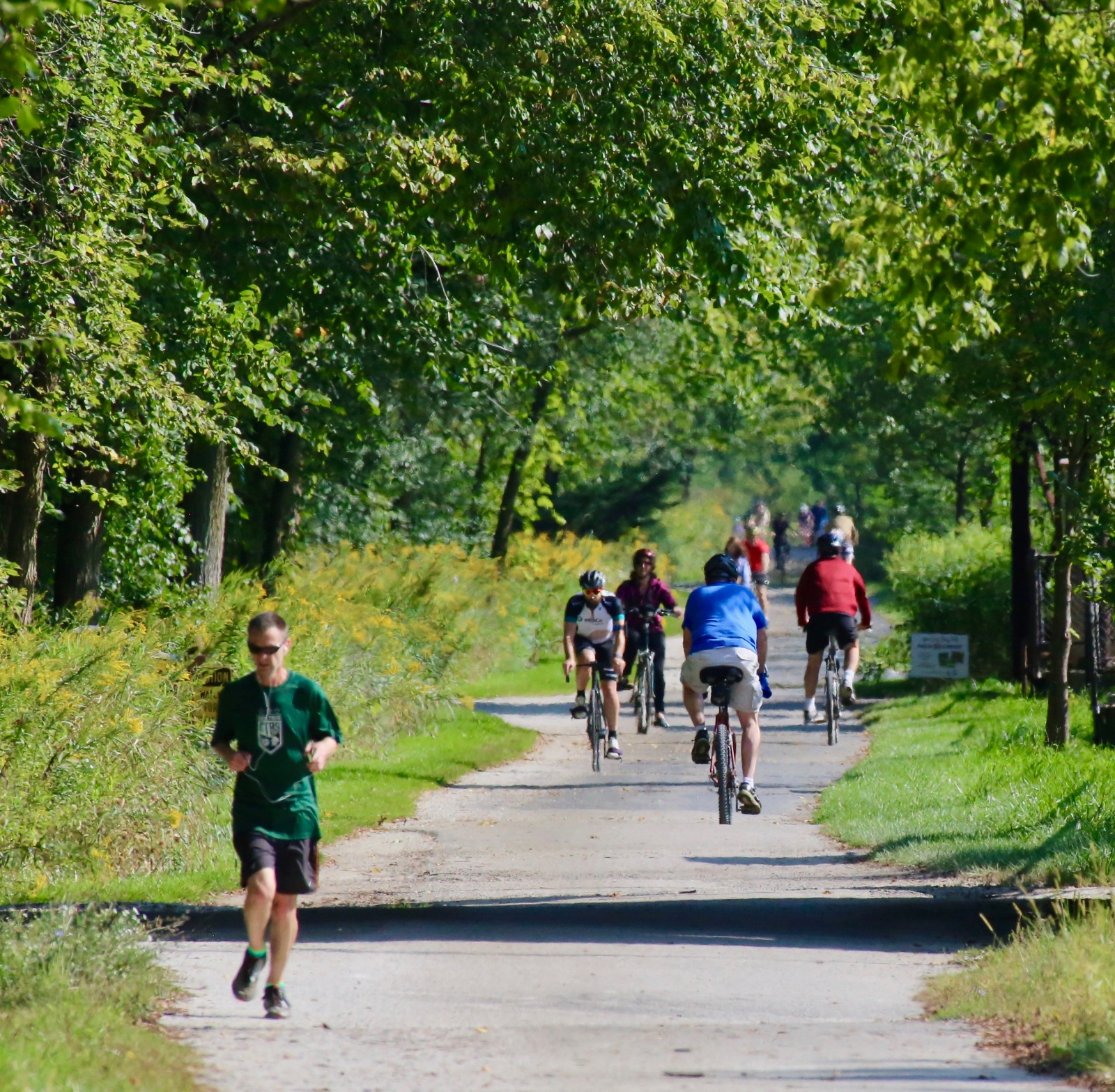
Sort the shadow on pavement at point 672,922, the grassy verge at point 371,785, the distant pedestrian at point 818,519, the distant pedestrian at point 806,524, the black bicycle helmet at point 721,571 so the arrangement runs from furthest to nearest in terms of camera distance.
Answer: the distant pedestrian at point 806,524 → the distant pedestrian at point 818,519 → the black bicycle helmet at point 721,571 → the grassy verge at point 371,785 → the shadow on pavement at point 672,922

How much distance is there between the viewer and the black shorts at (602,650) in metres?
17.6

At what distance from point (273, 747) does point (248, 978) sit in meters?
0.97

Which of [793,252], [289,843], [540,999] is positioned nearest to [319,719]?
[289,843]

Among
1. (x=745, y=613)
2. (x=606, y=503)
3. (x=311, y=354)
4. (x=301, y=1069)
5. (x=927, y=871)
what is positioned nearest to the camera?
(x=301, y=1069)

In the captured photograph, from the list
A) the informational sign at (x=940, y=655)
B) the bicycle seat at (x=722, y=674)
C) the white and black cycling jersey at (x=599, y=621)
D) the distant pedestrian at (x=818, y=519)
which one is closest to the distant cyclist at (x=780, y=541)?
the distant pedestrian at (x=818, y=519)

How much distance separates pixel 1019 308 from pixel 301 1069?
9262 millimetres

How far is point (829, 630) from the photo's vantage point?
59.4ft

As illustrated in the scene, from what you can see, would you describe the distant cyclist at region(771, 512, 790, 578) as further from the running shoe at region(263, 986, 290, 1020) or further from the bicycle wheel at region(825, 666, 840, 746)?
the running shoe at region(263, 986, 290, 1020)

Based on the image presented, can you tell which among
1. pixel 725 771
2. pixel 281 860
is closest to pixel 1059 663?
pixel 725 771

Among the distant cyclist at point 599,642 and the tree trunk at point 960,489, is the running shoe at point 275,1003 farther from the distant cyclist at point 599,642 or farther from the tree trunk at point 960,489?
the tree trunk at point 960,489

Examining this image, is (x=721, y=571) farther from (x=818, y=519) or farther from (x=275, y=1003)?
(x=818, y=519)

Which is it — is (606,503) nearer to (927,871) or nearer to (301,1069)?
(927,871)

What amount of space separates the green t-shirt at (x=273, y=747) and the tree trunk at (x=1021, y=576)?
15.0 m

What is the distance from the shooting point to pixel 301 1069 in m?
6.67
